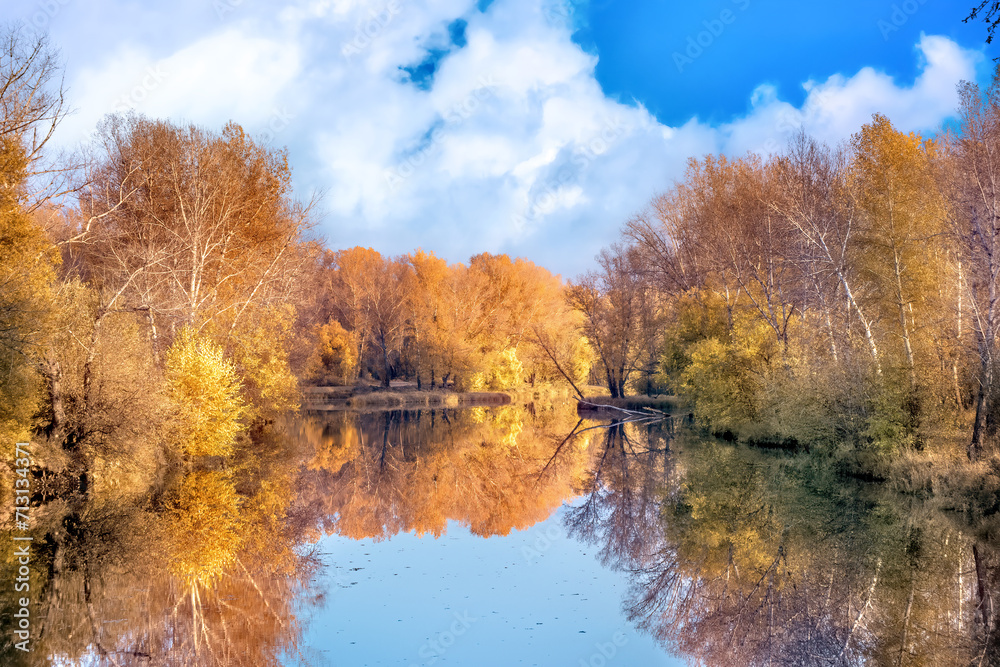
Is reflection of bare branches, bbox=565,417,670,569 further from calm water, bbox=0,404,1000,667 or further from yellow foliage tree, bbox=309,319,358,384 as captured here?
yellow foliage tree, bbox=309,319,358,384

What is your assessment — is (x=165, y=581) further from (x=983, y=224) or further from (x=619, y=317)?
(x=619, y=317)

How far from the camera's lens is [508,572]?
971 cm

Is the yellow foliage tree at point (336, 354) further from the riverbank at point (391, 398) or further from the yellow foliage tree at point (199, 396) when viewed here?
the yellow foliage tree at point (199, 396)

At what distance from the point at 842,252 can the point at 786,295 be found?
400 centimetres

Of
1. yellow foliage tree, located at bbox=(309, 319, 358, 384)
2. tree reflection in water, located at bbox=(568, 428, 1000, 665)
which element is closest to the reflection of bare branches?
tree reflection in water, located at bbox=(568, 428, 1000, 665)

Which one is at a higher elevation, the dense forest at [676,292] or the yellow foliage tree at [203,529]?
the dense forest at [676,292]

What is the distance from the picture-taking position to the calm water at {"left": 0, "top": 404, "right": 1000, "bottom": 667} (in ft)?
22.1

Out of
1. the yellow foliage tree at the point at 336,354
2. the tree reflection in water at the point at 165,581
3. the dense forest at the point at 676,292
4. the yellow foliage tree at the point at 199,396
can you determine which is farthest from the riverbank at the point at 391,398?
the tree reflection in water at the point at 165,581

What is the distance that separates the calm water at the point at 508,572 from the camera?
6738 millimetres

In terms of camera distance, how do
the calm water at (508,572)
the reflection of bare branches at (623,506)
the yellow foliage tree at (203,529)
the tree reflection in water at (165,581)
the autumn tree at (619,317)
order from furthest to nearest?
1. the autumn tree at (619,317)
2. the reflection of bare branches at (623,506)
3. the yellow foliage tree at (203,529)
4. the calm water at (508,572)
5. the tree reflection in water at (165,581)

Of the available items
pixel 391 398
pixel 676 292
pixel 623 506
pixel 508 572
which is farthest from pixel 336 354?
pixel 508 572

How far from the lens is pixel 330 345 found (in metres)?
48.7

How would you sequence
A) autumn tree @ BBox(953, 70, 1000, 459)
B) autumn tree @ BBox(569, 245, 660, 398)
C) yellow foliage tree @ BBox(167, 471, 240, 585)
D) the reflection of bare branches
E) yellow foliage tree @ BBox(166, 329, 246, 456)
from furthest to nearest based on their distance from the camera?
1. autumn tree @ BBox(569, 245, 660, 398)
2. yellow foliage tree @ BBox(166, 329, 246, 456)
3. autumn tree @ BBox(953, 70, 1000, 459)
4. the reflection of bare branches
5. yellow foliage tree @ BBox(167, 471, 240, 585)

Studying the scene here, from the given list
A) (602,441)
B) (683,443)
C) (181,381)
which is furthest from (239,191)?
(683,443)
